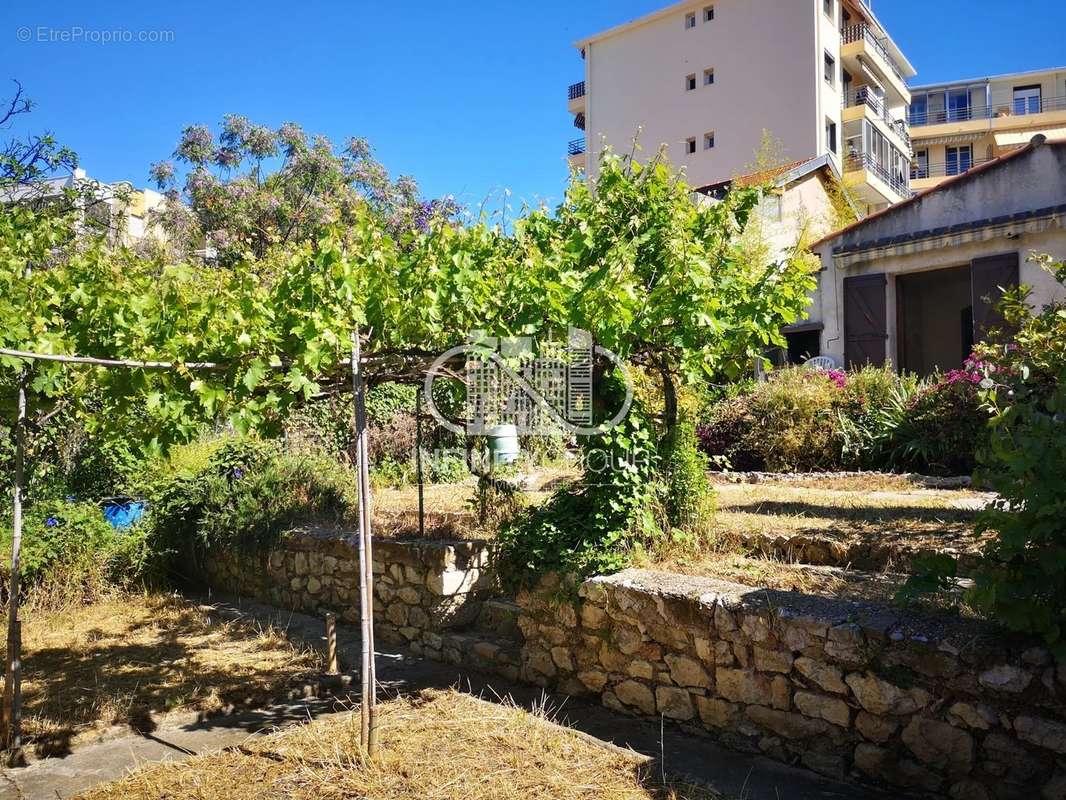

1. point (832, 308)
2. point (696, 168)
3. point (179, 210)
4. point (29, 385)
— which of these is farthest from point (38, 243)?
point (696, 168)

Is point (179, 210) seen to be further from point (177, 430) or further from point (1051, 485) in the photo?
point (1051, 485)

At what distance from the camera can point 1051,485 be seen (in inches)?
126

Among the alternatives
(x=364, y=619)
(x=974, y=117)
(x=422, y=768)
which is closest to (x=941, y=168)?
(x=974, y=117)

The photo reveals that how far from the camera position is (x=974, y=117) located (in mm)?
36500

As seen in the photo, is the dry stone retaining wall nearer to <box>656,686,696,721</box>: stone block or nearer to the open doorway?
<box>656,686,696,721</box>: stone block

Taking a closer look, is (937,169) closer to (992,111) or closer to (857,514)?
(992,111)

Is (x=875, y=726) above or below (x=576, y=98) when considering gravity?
below

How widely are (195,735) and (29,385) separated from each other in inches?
95.7

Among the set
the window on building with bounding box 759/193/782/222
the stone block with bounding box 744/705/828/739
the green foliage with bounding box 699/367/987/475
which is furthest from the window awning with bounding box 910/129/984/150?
the stone block with bounding box 744/705/828/739

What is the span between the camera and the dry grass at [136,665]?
5.20 meters

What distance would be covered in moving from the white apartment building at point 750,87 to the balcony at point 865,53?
0.04m

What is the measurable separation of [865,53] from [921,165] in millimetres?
11106

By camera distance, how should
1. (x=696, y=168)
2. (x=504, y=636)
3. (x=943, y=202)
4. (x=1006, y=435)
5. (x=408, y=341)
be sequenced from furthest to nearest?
1. (x=696, y=168)
2. (x=943, y=202)
3. (x=504, y=636)
4. (x=408, y=341)
5. (x=1006, y=435)

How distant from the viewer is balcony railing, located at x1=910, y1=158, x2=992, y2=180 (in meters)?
34.1
